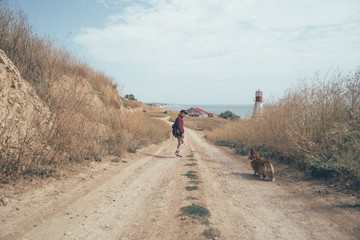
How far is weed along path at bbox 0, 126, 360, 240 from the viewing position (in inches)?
143

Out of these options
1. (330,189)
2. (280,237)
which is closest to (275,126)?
(330,189)

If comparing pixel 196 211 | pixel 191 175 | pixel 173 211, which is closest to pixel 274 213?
pixel 196 211

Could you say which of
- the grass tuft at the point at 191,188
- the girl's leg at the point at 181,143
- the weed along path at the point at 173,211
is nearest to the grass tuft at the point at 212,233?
the weed along path at the point at 173,211

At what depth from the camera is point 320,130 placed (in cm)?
751

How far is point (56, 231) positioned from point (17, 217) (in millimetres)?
822

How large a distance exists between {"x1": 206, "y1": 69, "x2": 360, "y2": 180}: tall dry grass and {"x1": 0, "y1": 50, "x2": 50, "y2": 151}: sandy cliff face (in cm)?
723

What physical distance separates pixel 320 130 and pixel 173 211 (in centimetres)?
578

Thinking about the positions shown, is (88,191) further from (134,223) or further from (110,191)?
(134,223)

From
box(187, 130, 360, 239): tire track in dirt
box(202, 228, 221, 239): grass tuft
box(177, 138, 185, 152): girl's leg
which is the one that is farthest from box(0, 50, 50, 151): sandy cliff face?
box(177, 138, 185, 152): girl's leg

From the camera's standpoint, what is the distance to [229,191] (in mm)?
6016

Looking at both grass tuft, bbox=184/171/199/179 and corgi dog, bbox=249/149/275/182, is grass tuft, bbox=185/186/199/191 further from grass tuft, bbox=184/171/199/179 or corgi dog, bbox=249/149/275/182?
corgi dog, bbox=249/149/275/182

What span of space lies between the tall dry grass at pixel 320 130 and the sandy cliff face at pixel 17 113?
7230mm

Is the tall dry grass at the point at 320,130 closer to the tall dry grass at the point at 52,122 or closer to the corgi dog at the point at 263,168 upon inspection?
the corgi dog at the point at 263,168

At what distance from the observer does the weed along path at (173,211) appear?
11.9ft
